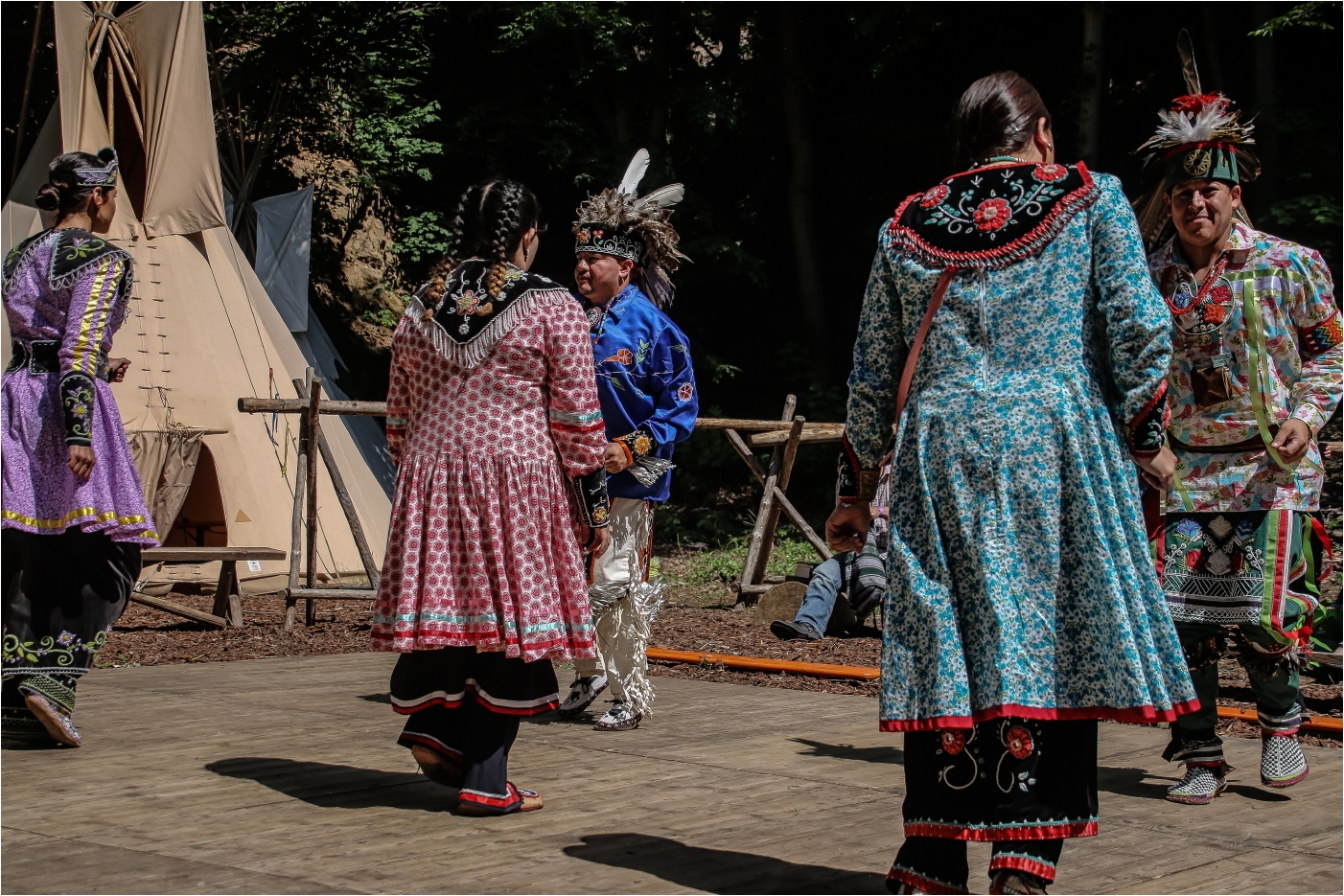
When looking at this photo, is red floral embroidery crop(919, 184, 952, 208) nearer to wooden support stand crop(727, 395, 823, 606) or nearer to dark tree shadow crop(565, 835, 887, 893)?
dark tree shadow crop(565, 835, 887, 893)

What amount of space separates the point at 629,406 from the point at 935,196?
2253mm

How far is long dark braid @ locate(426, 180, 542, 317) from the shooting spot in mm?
4148

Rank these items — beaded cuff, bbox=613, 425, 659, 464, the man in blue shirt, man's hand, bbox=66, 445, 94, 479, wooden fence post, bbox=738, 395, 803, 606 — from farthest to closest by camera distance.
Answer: wooden fence post, bbox=738, 395, 803, 606, the man in blue shirt, beaded cuff, bbox=613, 425, 659, 464, man's hand, bbox=66, 445, 94, 479

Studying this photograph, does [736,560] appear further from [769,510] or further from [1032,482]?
[1032,482]

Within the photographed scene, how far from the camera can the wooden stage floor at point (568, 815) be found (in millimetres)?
3238

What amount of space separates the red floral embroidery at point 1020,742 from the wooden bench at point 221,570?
6775 mm

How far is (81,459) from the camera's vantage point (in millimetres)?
4652

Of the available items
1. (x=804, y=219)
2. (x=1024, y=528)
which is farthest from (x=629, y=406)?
(x=804, y=219)

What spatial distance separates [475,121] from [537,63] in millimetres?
1289

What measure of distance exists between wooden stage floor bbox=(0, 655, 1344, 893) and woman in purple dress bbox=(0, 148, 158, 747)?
11.9 inches

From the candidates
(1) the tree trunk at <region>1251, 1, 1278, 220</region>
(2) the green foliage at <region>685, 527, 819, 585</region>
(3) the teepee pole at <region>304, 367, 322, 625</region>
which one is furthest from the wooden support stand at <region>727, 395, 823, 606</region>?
(1) the tree trunk at <region>1251, 1, 1278, 220</region>

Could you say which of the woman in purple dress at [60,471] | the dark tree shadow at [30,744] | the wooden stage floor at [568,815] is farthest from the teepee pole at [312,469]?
the dark tree shadow at [30,744]

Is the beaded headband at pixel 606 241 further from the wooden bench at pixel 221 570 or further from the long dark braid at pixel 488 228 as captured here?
the wooden bench at pixel 221 570

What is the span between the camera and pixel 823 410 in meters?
17.4
